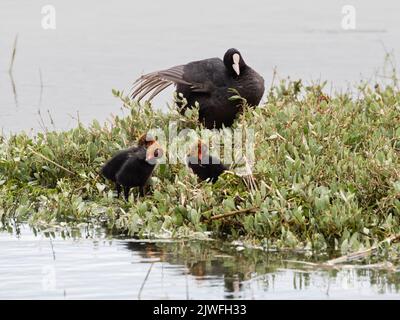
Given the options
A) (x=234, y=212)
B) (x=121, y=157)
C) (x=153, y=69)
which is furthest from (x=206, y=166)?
(x=153, y=69)

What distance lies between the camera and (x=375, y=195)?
956 centimetres

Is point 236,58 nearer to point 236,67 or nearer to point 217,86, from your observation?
point 236,67

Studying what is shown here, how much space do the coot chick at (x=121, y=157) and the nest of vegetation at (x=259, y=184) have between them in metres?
0.16

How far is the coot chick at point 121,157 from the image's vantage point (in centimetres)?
1034

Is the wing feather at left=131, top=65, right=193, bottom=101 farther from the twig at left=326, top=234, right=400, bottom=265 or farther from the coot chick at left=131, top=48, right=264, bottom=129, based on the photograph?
the twig at left=326, top=234, right=400, bottom=265

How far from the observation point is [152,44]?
19.2 meters

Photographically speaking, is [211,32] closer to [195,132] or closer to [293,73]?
[293,73]

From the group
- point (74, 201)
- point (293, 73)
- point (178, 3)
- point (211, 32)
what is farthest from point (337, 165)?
point (178, 3)

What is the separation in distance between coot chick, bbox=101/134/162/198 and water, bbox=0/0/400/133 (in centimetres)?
375

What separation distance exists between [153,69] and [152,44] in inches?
86.5

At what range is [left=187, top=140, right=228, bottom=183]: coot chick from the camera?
10188 millimetres

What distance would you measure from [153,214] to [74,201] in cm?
78

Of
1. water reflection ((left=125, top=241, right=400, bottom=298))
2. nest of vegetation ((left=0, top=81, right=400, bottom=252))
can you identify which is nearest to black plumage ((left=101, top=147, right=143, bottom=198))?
nest of vegetation ((left=0, top=81, right=400, bottom=252))

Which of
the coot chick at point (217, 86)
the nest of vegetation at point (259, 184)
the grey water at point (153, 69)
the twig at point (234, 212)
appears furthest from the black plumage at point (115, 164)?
the coot chick at point (217, 86)
